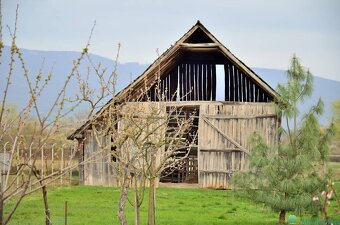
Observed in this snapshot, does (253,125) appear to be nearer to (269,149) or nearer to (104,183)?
(104,183)

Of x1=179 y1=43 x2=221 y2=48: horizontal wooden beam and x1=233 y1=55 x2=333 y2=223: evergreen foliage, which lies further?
x1=179 y1=43 x2=221 y2=48: horizontal wooden beam

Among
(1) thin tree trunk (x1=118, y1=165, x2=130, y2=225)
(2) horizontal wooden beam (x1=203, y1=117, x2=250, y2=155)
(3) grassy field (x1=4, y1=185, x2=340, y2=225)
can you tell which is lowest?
(3) grassy field (x1=4, y1=185, x2=340, y2=225)

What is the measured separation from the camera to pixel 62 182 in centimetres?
2838

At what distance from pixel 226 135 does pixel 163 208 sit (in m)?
7.11

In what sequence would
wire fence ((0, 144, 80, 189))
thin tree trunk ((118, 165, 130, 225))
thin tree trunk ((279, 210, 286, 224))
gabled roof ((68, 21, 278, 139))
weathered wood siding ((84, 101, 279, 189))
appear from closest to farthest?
wire fence ((0, 144, 80, 189)) < thin tree trunk ((118, 165, 130, 225)) < thin tree trunk ((279, 210, 286, 224)) < gabled roof ((68, 21, 278, 139)) < weathered wood siding ((84, 101, 279, 189))

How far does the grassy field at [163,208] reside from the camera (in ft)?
57.0

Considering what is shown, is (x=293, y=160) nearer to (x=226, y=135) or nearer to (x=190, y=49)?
(x=226, y=135)

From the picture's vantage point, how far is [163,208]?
66.9 feet

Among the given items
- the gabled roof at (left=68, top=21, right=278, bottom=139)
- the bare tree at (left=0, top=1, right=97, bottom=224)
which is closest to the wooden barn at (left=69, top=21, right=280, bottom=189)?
the gabled roof at (left=68, top=21, right=278, bottom=139)

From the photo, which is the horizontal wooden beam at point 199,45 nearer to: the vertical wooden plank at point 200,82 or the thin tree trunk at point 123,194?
the vertical wooden plank at point 200,82

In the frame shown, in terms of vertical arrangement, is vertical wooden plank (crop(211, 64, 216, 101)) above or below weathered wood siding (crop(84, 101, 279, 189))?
above

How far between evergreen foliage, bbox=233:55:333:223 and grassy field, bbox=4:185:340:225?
0.68 metres

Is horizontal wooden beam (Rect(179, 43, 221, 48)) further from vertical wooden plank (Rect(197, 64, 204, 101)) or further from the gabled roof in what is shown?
vertical wooden plank (Rect(197, 64, 204, 101))

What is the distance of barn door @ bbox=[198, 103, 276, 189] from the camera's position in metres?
26.6
